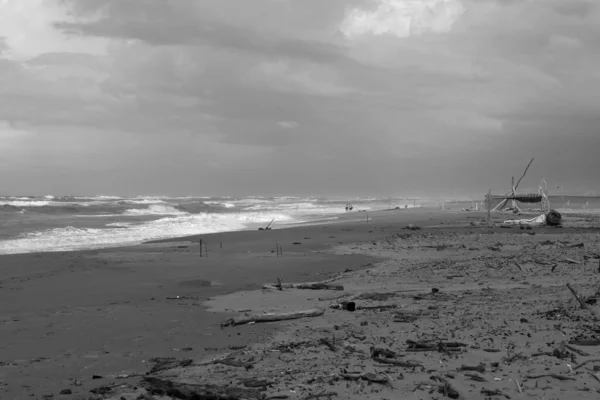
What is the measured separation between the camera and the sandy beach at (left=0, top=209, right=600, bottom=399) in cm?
492

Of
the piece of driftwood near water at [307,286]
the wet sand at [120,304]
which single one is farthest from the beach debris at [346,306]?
the piece of driftwood near water at [307,286]

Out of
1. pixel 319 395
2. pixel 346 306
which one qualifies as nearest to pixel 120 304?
pixel 346 306

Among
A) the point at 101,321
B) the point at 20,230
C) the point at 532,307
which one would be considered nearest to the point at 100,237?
the point at 20,230

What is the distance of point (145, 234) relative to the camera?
26500 millimetres

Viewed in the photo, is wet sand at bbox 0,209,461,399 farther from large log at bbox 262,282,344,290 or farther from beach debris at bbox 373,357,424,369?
beach debris at bbox 373,357,424,369

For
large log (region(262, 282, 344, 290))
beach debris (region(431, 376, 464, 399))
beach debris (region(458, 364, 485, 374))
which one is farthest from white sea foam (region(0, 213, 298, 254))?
beach debris (region(431, 376, 464, 399))

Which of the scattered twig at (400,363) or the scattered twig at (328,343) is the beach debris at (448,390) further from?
the scattered twig at (328,343)

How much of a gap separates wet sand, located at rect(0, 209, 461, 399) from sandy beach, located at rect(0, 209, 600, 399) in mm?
38

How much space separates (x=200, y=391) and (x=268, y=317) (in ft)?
11.0

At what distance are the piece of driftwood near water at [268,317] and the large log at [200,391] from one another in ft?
9.50

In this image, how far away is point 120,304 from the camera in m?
10.0

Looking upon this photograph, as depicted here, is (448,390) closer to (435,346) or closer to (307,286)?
(435,346)

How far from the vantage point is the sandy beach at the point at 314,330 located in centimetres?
492

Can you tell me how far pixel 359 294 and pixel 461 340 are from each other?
141 inches
